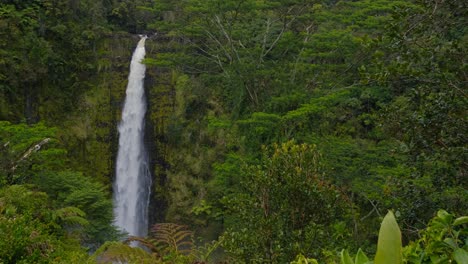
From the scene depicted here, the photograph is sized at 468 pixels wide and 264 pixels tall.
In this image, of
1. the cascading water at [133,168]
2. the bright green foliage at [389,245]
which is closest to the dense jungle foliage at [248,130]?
the bright green foliage at [389,245]

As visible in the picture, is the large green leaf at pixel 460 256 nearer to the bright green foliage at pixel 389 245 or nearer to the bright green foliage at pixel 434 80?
the bright green foliage at pixel 389 245

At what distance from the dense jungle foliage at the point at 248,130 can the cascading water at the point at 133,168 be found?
371 millimetres

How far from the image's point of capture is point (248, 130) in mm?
11570

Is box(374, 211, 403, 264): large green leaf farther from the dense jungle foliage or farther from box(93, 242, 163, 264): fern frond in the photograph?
box(93, 242, 163, 264): fern frond

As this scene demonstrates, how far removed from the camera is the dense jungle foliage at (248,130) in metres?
3.35

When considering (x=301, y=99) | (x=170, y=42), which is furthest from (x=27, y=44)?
(x=301, y=99)

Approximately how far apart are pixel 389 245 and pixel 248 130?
35.2 feet

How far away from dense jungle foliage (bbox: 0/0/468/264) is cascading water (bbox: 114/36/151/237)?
1.22ft

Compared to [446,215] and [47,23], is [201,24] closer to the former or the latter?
[47,23]

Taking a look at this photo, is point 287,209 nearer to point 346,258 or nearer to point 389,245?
point 346,258

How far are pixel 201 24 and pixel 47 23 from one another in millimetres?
7804

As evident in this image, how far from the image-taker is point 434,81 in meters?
3.23

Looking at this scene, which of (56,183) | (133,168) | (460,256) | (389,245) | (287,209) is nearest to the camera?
(389,245)

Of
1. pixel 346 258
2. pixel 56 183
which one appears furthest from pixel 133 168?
pixel 346 258
